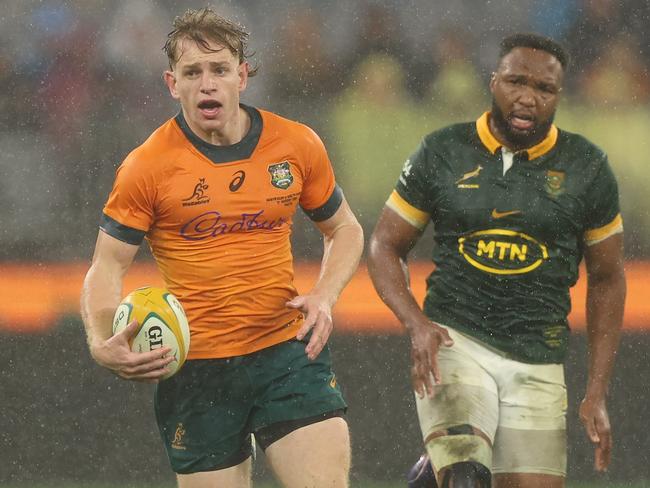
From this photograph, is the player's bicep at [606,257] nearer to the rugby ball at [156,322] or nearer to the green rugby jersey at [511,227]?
the green rugby jersey at [511,227]

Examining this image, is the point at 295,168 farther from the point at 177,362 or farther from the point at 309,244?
the point at 309,244

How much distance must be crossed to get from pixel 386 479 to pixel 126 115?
9.21 ft

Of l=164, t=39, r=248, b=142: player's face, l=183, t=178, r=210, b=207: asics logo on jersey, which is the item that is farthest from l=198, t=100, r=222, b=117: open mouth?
l=183, t=178, r=210, b=207: asics logo on jersey

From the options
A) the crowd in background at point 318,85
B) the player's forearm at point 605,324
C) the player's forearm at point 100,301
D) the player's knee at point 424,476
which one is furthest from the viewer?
the crowd in background at point 318,85

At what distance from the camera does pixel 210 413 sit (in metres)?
5.05

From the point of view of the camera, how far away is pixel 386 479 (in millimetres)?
8047

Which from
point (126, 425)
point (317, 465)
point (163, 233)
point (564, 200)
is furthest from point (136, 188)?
point (126, 425)

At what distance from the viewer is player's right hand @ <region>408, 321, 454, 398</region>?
5293 mm

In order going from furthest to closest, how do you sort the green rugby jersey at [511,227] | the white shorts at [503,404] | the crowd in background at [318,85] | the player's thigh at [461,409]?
the crowd in background at [318,85], the green rugby jersey at [511,227], the white shorts at [503,404], the player's thigh at [461,409]

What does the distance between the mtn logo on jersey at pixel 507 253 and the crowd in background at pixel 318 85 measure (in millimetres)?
3099

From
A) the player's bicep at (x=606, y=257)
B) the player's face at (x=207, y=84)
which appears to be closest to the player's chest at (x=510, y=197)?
the player's bicep at (x=606, y=257)

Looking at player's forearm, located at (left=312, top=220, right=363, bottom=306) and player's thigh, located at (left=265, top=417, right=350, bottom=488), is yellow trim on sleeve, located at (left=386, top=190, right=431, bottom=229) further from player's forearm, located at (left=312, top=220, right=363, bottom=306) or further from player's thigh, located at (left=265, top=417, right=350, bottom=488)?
player's thigh, located at (left=265, top=417, right=350, bottom=488)

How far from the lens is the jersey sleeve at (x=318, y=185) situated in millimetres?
5246

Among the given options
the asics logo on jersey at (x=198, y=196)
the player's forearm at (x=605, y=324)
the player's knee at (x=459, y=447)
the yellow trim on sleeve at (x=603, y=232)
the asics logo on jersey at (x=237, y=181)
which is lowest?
the player's knee at (x=459, y=447)
